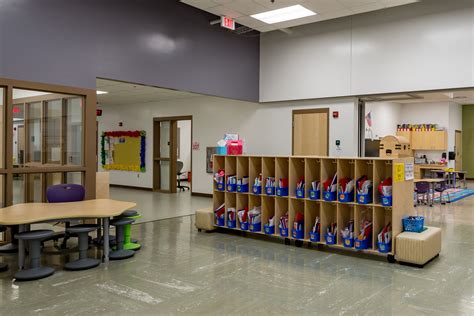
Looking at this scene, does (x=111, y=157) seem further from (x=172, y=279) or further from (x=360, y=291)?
(x=360, y=291)

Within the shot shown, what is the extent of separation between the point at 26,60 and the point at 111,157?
8.44m


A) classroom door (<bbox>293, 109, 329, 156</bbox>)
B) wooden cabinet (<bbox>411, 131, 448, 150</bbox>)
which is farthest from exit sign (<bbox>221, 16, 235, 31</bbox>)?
wooden cabinet (<bbox>411, 131, 448, 150</bbox>)

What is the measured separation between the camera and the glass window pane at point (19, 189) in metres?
5.51

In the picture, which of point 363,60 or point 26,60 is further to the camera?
point 363,60

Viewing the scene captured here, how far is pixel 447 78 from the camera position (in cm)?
686

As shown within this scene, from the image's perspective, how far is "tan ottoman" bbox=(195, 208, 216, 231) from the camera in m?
6.55

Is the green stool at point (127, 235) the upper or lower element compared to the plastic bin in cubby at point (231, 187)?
lower

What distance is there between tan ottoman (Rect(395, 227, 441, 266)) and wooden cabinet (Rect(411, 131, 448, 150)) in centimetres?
1093

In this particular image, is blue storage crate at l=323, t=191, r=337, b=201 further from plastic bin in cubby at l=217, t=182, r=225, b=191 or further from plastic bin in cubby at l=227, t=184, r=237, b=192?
plastic bin in cubby at l=217, t=182, r=225, b=191

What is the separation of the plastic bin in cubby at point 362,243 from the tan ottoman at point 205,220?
2.44 meters

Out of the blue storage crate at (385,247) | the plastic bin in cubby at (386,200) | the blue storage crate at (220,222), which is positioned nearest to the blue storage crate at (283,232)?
the blue storage crate at (220,222)

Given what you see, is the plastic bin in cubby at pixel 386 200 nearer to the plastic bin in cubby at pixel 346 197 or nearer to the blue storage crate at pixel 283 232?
the plastic bin in cubby at pixel 346 197

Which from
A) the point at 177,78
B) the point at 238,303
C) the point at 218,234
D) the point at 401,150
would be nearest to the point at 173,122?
the point at 177,78

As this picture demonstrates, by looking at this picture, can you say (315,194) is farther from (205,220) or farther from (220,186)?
(205,220)
